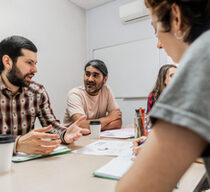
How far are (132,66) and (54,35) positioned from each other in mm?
1282

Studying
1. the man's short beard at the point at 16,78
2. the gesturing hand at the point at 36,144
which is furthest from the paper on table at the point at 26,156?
the man's short beard at the point at 16,78

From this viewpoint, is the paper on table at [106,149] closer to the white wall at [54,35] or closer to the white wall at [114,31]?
the white wall at [54,35]

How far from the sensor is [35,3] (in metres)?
2.60

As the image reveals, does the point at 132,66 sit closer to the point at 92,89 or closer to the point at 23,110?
the point at 92,89

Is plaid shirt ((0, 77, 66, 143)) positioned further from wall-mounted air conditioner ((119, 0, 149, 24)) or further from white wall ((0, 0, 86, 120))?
wall-mounted air conditioner ((119, 0, 149, 24))

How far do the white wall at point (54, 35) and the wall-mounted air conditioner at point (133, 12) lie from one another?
843 millimetres

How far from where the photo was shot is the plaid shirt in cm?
133

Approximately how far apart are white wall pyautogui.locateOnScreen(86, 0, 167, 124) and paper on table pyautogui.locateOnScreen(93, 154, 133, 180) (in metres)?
2.22

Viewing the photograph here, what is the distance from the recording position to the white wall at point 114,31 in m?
2.92

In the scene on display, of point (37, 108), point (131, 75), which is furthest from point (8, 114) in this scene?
point (131, 75)

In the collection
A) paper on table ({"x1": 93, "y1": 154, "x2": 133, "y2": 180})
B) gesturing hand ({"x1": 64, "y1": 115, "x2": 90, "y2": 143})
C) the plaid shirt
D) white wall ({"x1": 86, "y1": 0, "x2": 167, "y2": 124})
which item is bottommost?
paper on table ({"x1": 93, "y1": 154, "x2": 133, "y2": 180})

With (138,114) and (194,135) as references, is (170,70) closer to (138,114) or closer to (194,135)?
(138,114)

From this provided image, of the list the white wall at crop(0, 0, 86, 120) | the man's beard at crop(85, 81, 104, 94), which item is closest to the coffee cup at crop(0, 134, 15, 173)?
the man's beard at crop(85, 81, 104, 94)

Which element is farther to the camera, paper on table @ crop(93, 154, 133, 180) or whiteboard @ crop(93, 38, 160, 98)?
whiteboard @ crop(93, 38, 160, 98)
